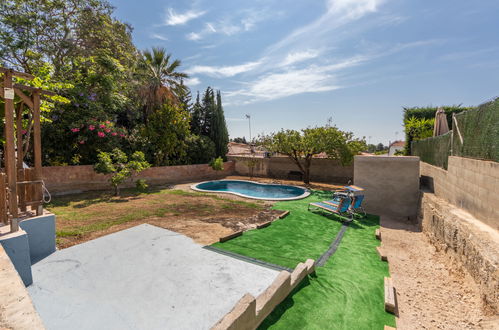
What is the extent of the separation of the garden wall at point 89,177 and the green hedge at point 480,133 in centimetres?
1796

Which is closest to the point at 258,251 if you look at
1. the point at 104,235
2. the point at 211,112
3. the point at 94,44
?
the point at 104,235

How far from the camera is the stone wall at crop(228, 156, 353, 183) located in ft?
63.0

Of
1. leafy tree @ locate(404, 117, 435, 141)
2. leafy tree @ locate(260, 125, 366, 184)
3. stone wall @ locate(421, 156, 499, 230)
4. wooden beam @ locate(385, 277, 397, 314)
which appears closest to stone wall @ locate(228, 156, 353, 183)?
leafy tree @ locate(260, 125, 366, 184)

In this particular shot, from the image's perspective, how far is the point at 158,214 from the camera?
9695 mm

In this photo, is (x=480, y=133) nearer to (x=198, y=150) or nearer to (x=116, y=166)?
(x=116, y=166)

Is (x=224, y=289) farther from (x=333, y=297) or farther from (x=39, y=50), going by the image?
(x=39, y=50)

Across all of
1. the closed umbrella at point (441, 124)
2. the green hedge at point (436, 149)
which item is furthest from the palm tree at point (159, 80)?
the closed umbrella at point (441, 124)

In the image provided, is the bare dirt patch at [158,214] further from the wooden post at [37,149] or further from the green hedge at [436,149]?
the green hedge at [436,149]

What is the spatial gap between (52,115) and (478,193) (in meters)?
20.1

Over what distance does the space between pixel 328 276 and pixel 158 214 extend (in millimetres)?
7304

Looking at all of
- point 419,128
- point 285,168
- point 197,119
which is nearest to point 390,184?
point 419,128

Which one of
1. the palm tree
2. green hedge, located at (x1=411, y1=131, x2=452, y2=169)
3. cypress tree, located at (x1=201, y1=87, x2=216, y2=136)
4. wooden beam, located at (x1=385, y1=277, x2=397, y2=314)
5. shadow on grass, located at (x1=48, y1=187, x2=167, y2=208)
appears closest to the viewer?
wooden beam, located at (x1=385, y1=277, x2=397, y2=314)

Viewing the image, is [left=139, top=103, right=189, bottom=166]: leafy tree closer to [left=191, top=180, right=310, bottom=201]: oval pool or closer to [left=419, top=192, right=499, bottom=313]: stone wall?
[left=191, top=180, right=310, bottom=201]: oval pool

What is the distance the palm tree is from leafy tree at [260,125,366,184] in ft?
33.0
